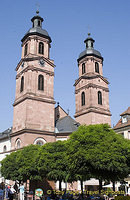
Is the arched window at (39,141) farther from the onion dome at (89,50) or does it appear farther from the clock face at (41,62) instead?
the onion dome at (89,50)

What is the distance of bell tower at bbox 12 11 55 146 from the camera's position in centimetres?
4072

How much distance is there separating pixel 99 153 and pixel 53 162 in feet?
28.1

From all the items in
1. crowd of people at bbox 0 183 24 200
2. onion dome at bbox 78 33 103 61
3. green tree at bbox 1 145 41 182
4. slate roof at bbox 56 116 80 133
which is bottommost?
crowd of people at bbox 0 183 24 200

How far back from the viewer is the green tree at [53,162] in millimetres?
27703

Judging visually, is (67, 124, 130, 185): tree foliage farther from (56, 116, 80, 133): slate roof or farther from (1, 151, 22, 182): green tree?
(56, 116, 80, 133): slate roof

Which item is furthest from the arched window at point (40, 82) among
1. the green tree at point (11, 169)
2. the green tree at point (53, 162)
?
the green tree at point (53, 162)

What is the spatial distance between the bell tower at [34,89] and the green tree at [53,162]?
32.6 feet

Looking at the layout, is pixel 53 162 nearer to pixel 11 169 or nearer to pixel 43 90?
pixel 11 169

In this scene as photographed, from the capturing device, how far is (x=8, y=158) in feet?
118

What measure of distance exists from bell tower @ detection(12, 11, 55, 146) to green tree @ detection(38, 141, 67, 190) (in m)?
9.94

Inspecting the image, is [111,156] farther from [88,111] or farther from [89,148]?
[88,111]

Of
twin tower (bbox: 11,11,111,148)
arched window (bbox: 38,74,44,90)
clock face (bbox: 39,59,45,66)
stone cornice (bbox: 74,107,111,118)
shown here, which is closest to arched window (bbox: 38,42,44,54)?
twin tower (bbox: 11,11,111,148)

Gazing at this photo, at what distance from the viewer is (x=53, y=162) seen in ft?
93.9

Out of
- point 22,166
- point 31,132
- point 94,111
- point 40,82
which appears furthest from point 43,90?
point 22,166
